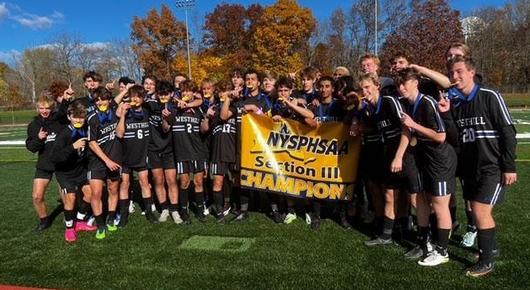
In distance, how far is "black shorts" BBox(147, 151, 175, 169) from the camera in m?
6.88

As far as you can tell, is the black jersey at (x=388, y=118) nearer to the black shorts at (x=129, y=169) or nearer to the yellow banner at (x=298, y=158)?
the yellow banner at (x=298, y=158)

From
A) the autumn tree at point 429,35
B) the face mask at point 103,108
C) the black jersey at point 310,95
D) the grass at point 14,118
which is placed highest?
the autumn tree at point 429,35

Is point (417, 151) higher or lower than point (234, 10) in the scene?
lower

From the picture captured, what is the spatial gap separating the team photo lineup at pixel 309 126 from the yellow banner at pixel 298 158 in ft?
0.32

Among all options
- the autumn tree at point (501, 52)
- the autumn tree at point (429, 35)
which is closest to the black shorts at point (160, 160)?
the autumn tree at point (429, 35)

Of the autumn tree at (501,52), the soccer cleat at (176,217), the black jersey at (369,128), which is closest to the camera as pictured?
the black jersey at (369,128)

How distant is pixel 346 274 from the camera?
463 cm

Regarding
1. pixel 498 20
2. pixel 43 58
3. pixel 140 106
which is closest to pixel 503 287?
pixel 140 106

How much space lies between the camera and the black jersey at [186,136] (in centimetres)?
674

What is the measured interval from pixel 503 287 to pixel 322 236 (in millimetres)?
2296

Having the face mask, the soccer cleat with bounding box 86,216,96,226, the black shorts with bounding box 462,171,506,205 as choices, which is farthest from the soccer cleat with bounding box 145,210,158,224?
the black shorts with bounding box 462,171,506,205

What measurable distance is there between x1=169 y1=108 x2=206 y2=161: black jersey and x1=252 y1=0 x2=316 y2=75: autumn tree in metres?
43.7

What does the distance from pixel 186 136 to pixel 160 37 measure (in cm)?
5291

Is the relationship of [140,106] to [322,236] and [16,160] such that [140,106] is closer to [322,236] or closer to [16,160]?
[322,236]
